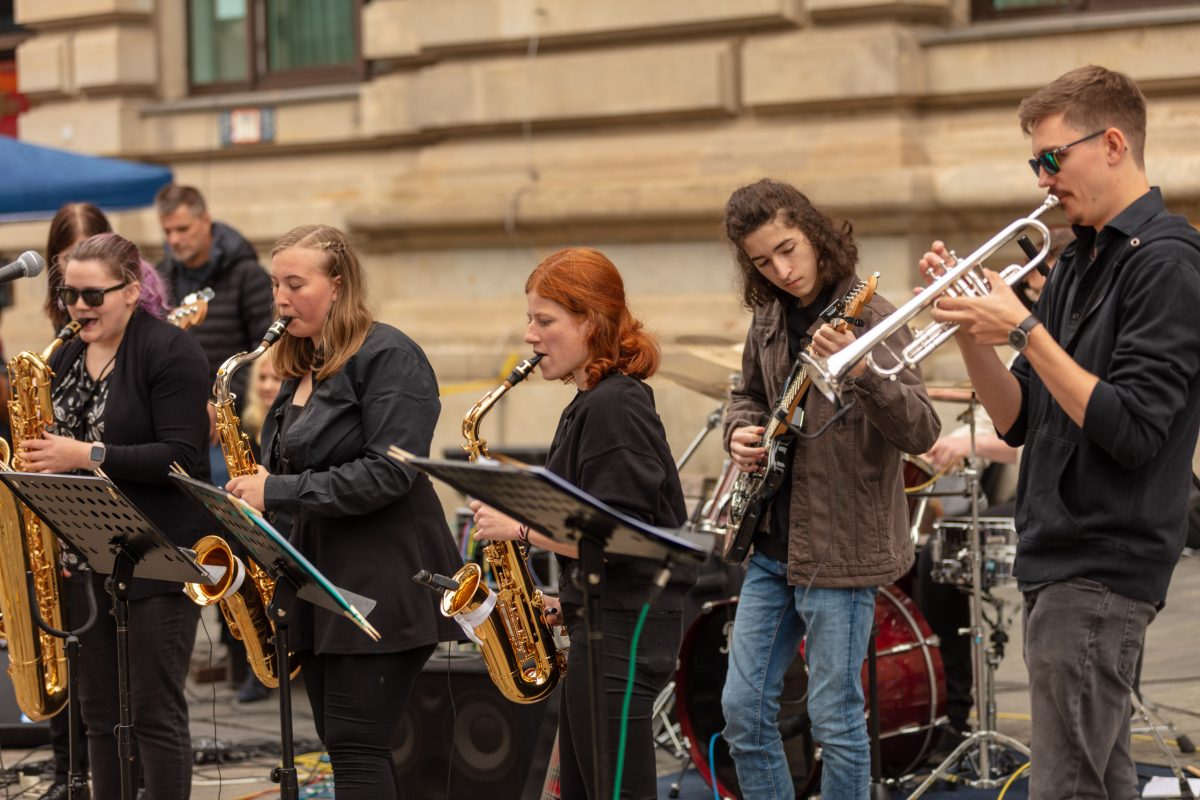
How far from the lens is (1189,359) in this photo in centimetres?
356

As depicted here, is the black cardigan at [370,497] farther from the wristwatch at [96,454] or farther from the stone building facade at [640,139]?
the stone building facade at [640,139]

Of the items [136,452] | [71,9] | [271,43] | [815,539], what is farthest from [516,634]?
[71,9]

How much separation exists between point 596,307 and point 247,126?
8.26m

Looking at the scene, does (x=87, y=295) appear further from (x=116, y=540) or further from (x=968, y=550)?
(x=968, y=550)

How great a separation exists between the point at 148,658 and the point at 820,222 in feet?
7.98

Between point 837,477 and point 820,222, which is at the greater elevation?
point 820,222

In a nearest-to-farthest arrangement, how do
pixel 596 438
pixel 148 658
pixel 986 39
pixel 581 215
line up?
1. pixel 596 438
2. pixel 148 658
3. pixel 986 39
4. pixel 581 215

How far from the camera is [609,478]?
416 centimetres

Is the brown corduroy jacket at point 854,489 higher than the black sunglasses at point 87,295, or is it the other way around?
the black sunglasses at point 87,295

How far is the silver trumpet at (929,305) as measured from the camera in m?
3.64

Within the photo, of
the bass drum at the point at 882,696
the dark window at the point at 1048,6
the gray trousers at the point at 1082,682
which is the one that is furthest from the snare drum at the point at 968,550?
the dark window at the point at 1048,6

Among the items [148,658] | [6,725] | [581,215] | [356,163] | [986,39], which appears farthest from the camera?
[356,163]

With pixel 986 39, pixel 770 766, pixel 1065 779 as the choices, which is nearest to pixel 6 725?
pixel 770 766

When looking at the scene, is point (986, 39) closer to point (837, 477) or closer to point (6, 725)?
point (837, 477)
